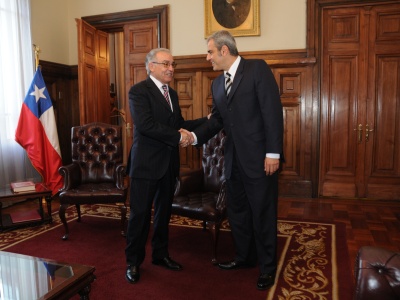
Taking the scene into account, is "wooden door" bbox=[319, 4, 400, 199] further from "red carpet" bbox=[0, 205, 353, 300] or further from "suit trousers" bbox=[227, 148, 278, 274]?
"suit trousers" bbox=[227, 148, 278, 274]

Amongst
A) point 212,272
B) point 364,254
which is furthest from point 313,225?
point 364,254

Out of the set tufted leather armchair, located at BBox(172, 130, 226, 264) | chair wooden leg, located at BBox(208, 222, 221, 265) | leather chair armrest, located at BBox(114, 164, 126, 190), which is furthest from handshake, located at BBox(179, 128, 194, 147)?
leather chair armrest, located at BBox(114, 164, 126, 190)

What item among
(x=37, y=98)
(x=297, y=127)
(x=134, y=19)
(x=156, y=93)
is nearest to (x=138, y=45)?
(x=134, y=19)

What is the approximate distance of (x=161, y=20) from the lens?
5.11 meters

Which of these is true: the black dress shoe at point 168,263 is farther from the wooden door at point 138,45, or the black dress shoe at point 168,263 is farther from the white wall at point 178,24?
the wooden door at point 138,45

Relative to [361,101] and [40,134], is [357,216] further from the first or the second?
[40,134]

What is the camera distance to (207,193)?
311 centimetres

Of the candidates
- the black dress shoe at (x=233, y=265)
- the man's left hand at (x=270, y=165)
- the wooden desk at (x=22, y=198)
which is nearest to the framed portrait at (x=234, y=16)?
the wooden desk at (x=22, y=198)

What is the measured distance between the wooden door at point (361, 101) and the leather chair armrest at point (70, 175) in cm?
291

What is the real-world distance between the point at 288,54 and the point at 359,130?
1.26 metres

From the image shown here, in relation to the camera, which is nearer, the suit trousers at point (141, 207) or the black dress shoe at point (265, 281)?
the black dress shoe at point (265, 281)

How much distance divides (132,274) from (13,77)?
3.31m

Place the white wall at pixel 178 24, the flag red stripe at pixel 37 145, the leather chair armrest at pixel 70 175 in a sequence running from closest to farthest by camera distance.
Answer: the leather chair armrest at pixel 70 175 < the flag red stripe at pixel 37 145 < the white wall at pixel 178 24

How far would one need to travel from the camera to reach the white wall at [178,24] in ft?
15.1
